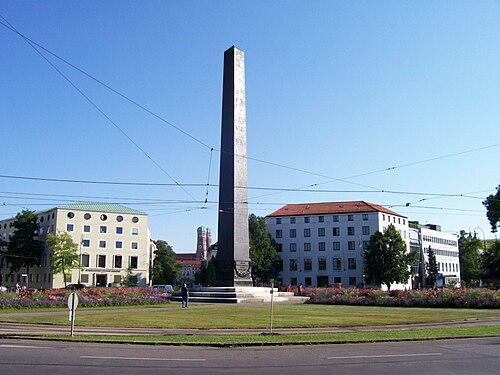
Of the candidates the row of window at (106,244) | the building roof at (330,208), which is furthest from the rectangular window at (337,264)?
the row of window at (106,244)

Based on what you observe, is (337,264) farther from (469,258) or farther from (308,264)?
(469,258)

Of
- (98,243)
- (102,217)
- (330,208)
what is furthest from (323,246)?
(98,243)

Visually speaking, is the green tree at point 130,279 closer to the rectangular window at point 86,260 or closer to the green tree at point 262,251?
the rectangular window at point 86,260

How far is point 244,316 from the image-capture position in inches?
865

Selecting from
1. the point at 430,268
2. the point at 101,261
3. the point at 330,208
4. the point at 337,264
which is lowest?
the point at 430,268

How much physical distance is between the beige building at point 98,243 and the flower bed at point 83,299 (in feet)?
160

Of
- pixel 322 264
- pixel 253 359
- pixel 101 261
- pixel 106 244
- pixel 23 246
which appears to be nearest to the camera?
pixel 253 359

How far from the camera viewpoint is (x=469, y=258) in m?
122

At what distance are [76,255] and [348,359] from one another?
70878mm

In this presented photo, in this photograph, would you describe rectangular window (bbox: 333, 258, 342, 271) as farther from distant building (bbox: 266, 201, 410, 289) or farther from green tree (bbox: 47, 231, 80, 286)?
green tree (bbox: 47, 231, 80, 286)

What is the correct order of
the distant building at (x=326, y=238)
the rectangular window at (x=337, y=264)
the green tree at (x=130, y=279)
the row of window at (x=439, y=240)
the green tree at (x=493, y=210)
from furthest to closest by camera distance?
the row of window at (x=439, y=240)
the rectangular window at (x=337, y=264)
the distant building at (x=326, y=238)
the green tree at (x=130, y=279)
the green tree at (x=493, y=210)

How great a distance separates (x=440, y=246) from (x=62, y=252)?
Result: 82.5m

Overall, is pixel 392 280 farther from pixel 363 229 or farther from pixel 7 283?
pixel 7 283

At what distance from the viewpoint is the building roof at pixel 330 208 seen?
9250 cm
